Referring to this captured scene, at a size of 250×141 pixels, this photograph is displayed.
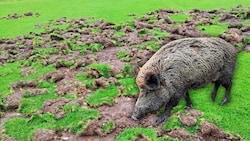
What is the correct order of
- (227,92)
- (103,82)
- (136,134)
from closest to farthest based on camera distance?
(136,134) < (227,92) < (103,82)

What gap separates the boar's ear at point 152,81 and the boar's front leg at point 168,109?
551 millimetres

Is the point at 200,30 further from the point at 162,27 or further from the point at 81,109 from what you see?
the point at 81,109

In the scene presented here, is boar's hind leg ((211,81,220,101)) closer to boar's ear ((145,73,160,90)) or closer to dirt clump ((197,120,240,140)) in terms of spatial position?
dirt clump ((197,120,240,140))

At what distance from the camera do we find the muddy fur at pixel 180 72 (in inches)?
307

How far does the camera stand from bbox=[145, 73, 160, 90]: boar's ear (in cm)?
754

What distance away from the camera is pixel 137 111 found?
311 inches

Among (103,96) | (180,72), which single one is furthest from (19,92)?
(180,72)

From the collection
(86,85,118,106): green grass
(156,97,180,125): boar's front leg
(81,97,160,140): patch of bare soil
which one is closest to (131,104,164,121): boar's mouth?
(81,97,160,140): patch of bare soil

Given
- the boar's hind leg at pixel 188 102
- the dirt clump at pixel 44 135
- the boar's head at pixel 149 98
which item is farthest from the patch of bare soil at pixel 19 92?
the boar's hind leg at pixel 188 102

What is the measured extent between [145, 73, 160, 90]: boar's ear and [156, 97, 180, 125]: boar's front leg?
551mm

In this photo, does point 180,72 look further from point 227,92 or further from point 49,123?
point 49,123

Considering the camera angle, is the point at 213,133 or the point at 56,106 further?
the point at 56,106

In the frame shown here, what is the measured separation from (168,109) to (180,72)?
885 mm

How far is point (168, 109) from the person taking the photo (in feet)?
26.1
